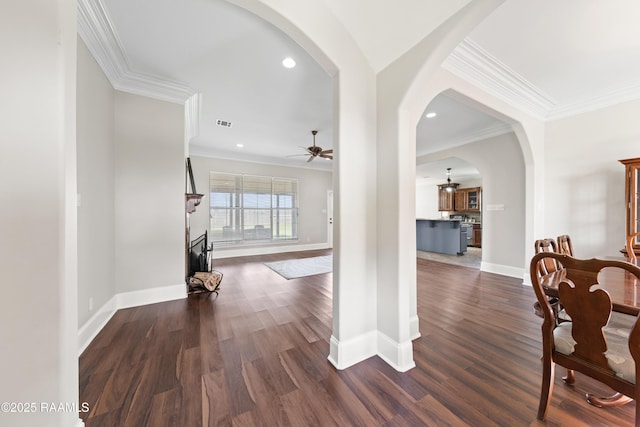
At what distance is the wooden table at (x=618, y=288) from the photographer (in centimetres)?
105

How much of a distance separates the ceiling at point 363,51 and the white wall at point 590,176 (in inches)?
9.3

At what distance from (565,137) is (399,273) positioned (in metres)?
4.11

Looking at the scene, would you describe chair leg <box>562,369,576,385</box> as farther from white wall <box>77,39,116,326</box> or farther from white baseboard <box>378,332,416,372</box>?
white wall <box>77,39,116,326</box>

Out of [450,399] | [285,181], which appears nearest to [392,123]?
[450,399]

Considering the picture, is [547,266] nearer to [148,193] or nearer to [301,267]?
[301,267]

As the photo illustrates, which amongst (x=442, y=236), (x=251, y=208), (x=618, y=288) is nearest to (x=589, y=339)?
(x=618, y=288)

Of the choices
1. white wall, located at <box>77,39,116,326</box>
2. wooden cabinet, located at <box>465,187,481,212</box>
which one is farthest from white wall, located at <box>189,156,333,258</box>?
wooden cabinet, located at <box>465,187,481,212</box>

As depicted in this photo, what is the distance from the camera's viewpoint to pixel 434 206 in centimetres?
1030

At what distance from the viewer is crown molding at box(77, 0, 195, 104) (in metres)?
1.76

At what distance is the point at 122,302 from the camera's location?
264cm

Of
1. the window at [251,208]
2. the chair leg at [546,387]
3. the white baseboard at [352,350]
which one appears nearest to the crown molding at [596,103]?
the chair leg at [546,387]

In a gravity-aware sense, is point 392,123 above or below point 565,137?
below

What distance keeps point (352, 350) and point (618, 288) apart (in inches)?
68.8

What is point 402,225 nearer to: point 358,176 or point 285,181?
point 358,176
